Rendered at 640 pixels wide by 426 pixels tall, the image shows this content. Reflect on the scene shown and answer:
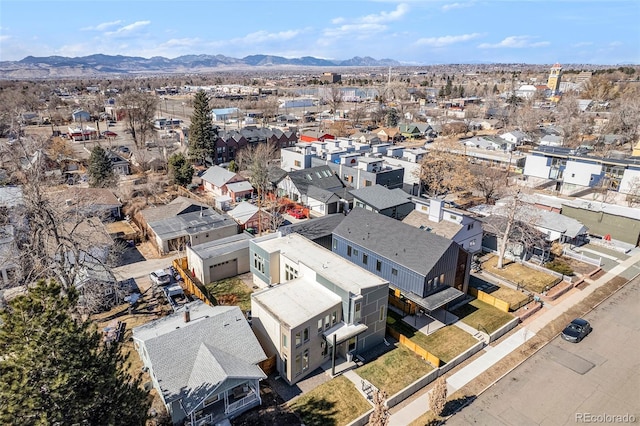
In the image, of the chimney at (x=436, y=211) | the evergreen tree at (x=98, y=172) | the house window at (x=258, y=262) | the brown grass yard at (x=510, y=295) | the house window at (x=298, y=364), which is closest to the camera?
the house window at (x=298, y=364)

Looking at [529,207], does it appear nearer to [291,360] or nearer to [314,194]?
[314,194]

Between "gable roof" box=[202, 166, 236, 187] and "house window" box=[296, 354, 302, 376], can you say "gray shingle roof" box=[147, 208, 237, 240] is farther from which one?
"house window" box=[296, 354, 302, 376]

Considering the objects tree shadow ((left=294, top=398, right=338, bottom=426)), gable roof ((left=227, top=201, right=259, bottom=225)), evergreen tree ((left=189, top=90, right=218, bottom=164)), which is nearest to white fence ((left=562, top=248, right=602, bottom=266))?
tree shadow ((left=294, top=398, right=338, bottom=426))

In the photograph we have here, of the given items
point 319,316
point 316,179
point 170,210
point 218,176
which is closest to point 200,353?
point 319,316

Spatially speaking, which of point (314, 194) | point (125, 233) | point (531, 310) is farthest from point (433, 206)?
point (125, 233)

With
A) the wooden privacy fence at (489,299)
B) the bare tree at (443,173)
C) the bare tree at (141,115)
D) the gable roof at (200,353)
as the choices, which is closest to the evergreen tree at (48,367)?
the gable roof at (200,353)

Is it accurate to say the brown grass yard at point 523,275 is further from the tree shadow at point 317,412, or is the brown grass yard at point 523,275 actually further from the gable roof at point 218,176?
the gable roof at point 218,176
